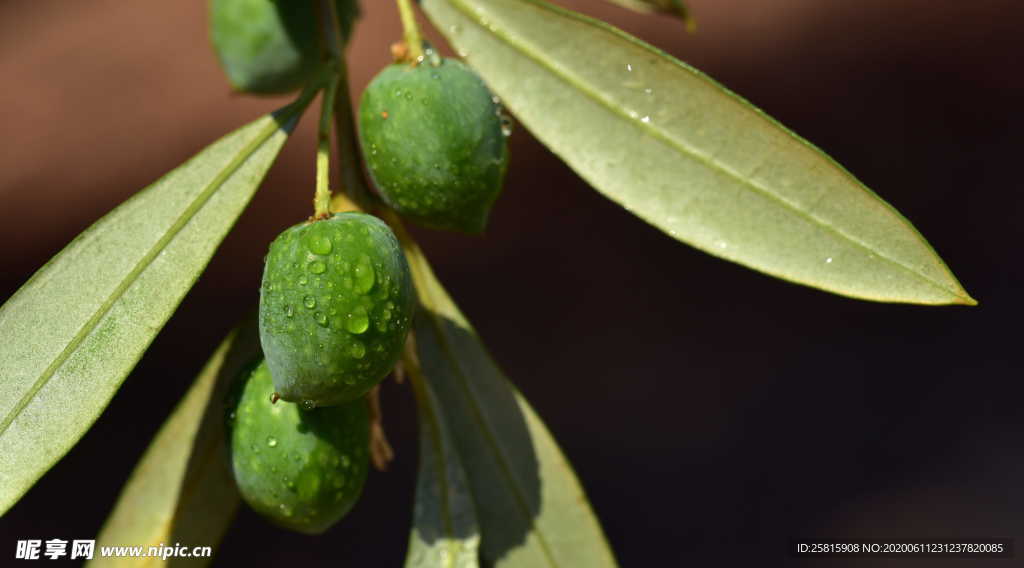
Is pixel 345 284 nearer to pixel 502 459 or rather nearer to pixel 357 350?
pixel 357 350

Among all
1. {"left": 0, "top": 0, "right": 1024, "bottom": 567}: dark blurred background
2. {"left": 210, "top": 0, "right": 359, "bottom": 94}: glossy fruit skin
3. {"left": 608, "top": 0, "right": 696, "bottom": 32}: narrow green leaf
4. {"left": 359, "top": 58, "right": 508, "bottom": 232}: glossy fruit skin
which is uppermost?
{"left": 210, "top": 0, "right": 359, "bottom": 94}: glossy fruit skin

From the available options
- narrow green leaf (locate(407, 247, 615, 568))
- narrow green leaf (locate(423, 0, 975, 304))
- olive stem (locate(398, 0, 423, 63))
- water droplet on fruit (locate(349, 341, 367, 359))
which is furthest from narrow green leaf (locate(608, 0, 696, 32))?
water droplet on fruit (locate(349, 341, 367, 359))

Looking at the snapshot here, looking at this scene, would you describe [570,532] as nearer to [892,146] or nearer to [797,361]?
[797,361]

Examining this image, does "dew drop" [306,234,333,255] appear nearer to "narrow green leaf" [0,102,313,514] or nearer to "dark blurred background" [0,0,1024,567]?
"narrow green leaf" [0,102,313,514]

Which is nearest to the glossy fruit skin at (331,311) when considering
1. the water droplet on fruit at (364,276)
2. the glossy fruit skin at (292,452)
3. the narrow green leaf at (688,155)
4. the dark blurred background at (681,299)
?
the water droplet on fruit at (364,276)

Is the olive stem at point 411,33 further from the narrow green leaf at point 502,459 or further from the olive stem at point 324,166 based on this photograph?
the narrow green leaf at point 502,459

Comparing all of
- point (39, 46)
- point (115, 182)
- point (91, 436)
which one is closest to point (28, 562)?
point (91, 436)
